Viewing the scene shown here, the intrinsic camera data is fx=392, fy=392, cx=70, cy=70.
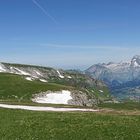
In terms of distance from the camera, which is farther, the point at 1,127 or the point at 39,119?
the point at 39,119

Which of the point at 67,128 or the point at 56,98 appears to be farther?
the point at 56,98

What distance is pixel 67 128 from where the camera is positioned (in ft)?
147

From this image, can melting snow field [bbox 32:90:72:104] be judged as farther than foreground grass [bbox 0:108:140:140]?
Yes

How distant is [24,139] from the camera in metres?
39.7

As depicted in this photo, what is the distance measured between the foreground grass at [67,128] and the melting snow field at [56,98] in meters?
97.1

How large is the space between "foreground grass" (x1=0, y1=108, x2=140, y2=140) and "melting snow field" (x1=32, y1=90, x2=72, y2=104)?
97114 millimetres

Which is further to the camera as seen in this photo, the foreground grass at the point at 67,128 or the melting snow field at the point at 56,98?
the melting snow field at the point at 56,98

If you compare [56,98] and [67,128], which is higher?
[67,128]

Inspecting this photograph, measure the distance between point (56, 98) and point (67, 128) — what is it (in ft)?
379

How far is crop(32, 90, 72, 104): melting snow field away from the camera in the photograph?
15162 cm

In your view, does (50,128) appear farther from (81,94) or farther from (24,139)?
(81,94)

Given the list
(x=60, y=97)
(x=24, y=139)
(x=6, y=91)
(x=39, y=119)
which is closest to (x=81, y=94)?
(x=60, y=97)

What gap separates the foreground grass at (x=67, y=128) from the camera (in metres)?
40.4

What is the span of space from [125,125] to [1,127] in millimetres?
14523
